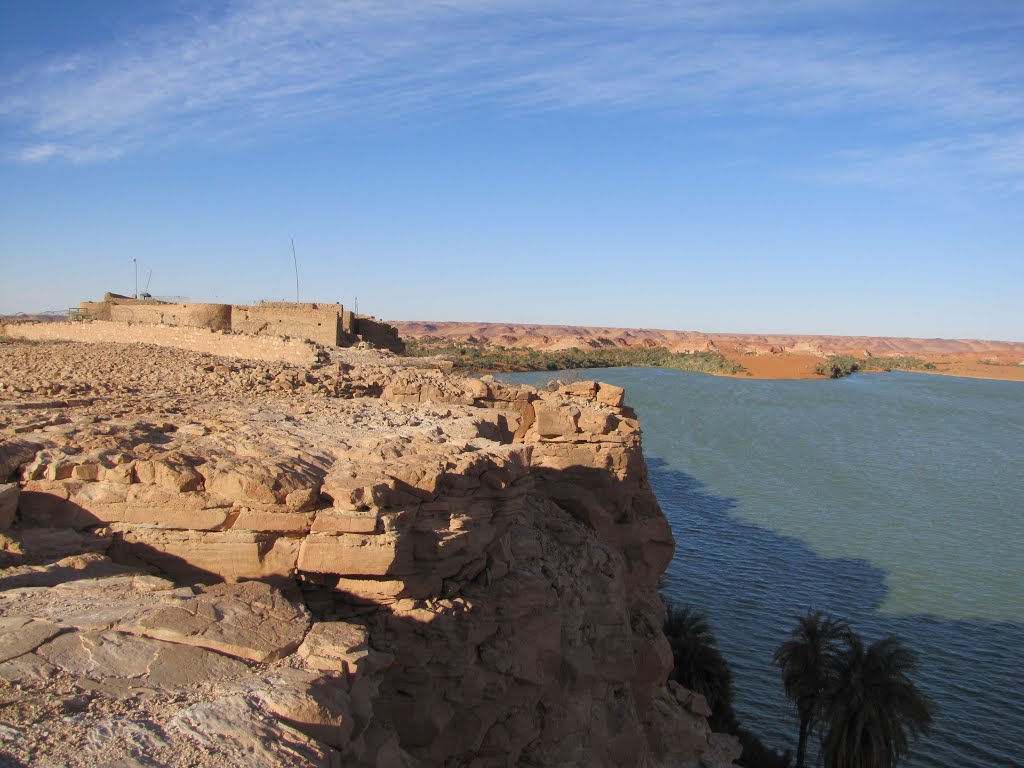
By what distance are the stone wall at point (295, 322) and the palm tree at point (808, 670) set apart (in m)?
10.8

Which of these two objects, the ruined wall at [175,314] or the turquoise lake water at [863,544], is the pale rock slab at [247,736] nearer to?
the turquoise lake water at [863,544]

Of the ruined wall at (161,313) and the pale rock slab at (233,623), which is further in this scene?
the ruined wall at (161,313)

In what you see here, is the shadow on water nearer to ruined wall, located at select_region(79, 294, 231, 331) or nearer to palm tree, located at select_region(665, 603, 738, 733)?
palm tree, located at select_region(665, 603, 738, 733)

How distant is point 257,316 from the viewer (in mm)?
17906

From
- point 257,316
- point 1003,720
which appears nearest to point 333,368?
point 257,316

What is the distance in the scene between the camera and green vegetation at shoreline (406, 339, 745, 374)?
59.7m

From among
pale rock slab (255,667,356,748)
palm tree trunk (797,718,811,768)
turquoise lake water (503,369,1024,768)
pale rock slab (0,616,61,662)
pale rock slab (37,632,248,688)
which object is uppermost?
pale rock slab (0,616,61,662)

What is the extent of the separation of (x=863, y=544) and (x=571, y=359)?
160ft

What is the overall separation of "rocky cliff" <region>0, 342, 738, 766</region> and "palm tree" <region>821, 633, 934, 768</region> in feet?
14.4

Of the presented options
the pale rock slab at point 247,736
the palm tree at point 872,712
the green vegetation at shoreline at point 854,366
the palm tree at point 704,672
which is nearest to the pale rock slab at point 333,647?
the pale rock slab at point 247,736

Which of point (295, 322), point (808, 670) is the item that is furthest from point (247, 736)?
point (295, 322)

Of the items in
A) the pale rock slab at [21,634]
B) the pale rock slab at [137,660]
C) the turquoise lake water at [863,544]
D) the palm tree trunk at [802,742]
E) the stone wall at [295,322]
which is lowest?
the palm tree trunk at [802,742]

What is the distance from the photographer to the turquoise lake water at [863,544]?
15.4 meters

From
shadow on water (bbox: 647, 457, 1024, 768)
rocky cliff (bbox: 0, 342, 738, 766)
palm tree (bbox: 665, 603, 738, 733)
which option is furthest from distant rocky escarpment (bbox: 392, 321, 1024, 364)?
rocky cliff (bbox: 0, 342, 738, 766)
